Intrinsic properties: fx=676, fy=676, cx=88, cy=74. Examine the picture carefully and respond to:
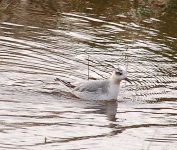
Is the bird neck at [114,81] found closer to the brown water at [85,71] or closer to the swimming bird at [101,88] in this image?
the swimming bird at [101,88]

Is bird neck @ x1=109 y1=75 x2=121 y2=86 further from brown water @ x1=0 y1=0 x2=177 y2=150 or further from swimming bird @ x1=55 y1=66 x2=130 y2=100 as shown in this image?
brown water @ x1=0 y1=0 x2=177 y2=150

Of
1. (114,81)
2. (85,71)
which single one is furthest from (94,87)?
(85,71)

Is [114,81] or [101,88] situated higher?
[114,81]

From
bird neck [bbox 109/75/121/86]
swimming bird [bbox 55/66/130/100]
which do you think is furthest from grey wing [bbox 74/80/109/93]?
bird neck [bbox 109/75/121/86]

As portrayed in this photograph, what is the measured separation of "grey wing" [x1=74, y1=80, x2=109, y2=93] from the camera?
12.8m

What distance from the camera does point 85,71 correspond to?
46.1ft

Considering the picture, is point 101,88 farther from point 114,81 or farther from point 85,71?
point 85,71

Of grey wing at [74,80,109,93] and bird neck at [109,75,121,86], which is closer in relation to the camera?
grey wing at [74,80,109,93]

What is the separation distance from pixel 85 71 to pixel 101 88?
1242 millimetres

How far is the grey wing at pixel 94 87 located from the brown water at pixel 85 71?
0.82ft

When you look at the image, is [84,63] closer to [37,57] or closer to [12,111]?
[37,57]

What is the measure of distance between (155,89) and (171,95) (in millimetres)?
458

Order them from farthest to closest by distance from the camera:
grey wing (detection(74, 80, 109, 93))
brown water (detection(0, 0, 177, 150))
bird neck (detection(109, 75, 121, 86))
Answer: bird neck (detection(109, 75, 121, 86)) < grey wing (detection(74, 80, 109, 93)) < brown water (detection(0, 0, 177, 150))

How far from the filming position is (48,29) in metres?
16.9
